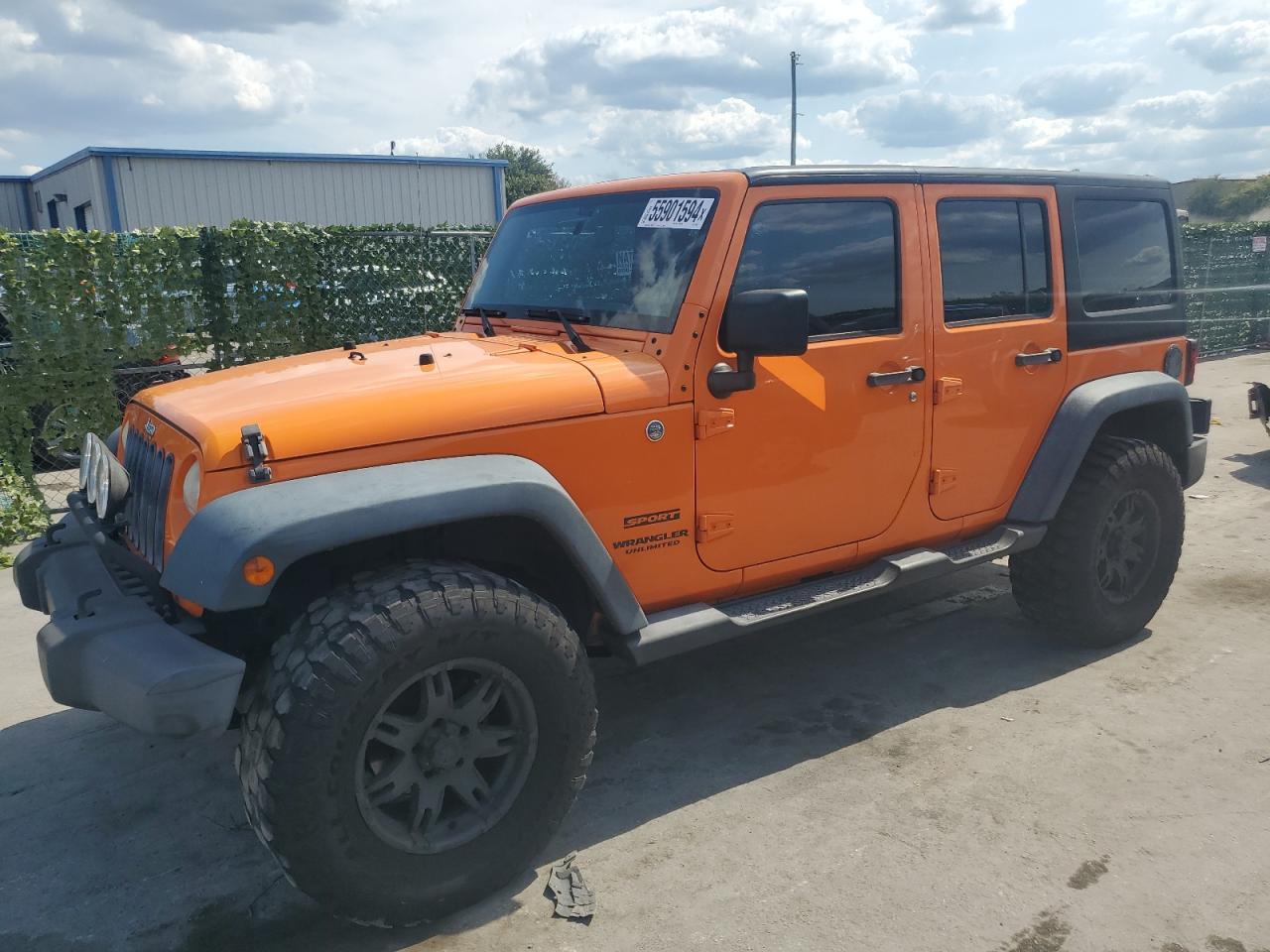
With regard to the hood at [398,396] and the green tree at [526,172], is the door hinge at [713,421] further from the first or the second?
the green tree at [526,172]

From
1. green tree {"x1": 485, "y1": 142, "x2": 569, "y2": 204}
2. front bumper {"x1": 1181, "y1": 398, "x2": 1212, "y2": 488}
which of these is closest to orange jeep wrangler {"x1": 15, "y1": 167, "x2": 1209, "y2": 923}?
front bumper {"x1": 1181, "y1": 398, "x2": 1212, "y2": 488}

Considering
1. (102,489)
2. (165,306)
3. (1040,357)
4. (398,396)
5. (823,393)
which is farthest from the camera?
(165,306)

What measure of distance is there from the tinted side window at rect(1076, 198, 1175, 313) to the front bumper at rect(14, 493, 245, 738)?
12.8 feet

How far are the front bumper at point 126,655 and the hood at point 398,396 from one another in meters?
0.49

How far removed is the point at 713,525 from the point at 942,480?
1190mm

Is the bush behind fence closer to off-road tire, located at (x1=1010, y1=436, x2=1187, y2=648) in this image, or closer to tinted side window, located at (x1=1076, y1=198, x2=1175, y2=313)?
tinted side window, located at (x1=1076, y1=198, x2=1175, y2=313)

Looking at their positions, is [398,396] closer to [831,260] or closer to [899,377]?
[831,260]

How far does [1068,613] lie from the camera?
14.7ft

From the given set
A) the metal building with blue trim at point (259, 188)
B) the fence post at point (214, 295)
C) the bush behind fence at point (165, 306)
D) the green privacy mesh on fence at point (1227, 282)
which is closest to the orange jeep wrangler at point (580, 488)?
the bush behind fence at point (165, 306)

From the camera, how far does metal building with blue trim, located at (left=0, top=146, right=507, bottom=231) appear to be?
21.7m

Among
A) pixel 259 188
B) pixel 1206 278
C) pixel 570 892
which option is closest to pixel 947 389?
pixel 570 892

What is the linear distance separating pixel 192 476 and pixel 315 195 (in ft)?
76.4

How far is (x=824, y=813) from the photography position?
3.32 meters

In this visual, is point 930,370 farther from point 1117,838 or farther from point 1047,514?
point 1117,838
